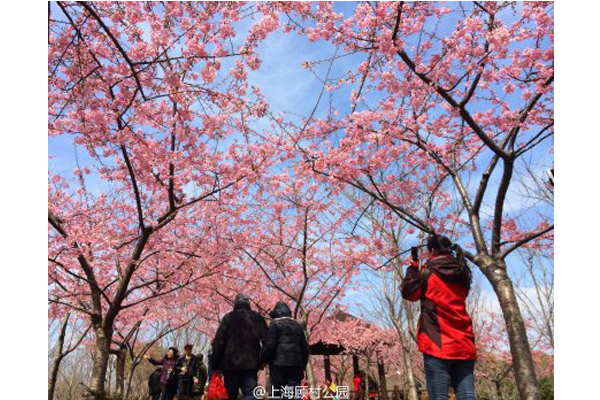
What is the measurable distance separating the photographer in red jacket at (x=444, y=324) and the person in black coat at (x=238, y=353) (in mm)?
2174

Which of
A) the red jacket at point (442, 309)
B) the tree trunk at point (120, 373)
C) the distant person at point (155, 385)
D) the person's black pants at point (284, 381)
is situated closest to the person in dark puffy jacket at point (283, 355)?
the person's black pants at point (284, 381)

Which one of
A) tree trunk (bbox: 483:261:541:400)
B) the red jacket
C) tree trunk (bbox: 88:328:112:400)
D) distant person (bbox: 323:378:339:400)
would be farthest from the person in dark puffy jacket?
distant person (bbox: 323:378:339:400)

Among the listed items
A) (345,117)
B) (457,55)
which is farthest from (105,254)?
(457,55)

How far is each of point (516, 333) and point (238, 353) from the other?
10.7ft

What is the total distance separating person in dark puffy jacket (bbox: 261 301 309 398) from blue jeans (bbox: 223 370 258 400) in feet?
0.67

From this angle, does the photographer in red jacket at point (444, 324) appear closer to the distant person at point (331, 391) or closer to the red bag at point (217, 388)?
the red bag at point (217, 388)

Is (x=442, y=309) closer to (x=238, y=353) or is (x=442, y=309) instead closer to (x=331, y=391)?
(x=238, y=353)

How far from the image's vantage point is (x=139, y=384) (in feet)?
93.1

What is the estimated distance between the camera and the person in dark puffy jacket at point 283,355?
4.72 m

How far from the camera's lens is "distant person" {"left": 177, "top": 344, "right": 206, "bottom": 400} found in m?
8.06

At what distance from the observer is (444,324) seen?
298 centimetres

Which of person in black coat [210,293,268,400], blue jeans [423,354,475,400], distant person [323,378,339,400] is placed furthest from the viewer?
distant person [323,378,339,400]

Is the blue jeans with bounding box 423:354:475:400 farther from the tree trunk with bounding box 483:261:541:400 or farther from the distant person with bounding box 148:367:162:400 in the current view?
the distant person with bounding box 148:367:162:400

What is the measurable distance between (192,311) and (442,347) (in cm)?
1463
